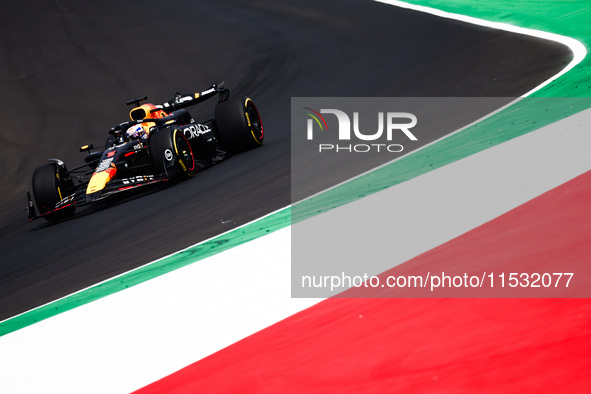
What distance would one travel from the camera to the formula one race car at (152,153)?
8.77 meters

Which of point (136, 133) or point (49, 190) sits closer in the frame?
point (49, 190)

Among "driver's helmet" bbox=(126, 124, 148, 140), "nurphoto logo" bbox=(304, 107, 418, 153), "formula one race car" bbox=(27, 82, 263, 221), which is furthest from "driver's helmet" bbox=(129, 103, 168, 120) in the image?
"nurphoto logo" bbox=(304, 107, 418, 153)

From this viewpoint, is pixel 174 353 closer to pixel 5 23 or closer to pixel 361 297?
pixel 361 297

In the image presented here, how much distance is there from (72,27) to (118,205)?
496 inches

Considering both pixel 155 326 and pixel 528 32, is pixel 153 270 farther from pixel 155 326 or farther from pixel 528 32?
pixel 528 32

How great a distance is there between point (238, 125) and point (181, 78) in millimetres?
6738

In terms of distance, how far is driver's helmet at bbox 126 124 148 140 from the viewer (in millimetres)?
9461

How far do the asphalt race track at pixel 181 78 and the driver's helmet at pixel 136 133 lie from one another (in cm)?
92

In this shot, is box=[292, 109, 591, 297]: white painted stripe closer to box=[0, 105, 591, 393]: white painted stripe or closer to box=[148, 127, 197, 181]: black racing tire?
box=[0, 105, 591, 393]: white painted stripe

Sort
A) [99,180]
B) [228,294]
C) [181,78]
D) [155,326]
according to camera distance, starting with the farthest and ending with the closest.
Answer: [181,78] < [99,180] < [228,294] < [155,326]

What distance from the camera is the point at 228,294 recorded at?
4551 millimetres

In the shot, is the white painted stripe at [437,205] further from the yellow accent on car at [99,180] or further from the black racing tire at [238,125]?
the black racing tire at [238,125]

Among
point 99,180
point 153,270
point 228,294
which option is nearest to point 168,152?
→ point 99,180

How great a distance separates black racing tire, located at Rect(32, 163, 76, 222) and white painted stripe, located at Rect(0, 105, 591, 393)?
4111 millimetres
